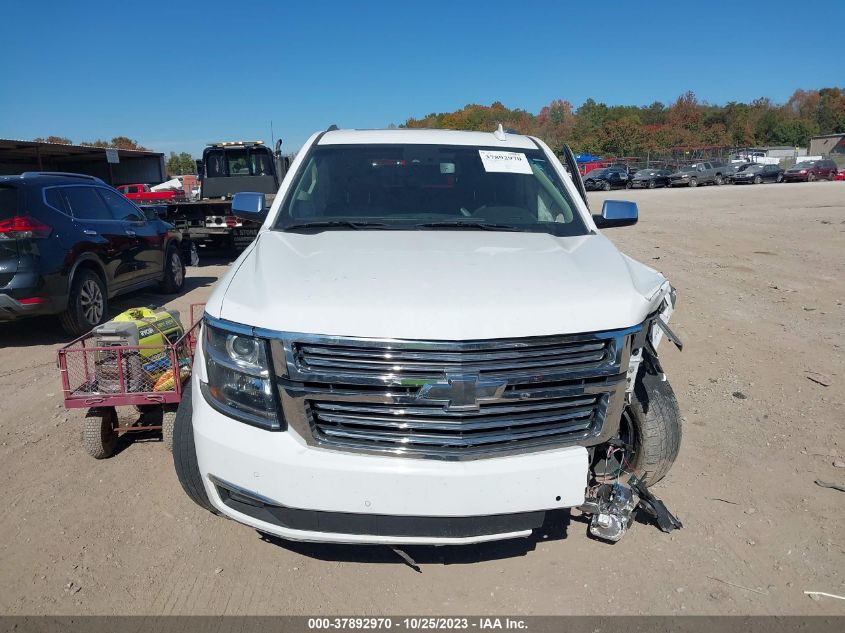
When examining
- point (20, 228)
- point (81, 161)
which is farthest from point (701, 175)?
point (20, 228)

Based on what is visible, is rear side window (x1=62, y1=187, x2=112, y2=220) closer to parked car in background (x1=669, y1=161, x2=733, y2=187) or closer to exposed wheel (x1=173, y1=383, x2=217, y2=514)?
exposed wheel (x1=173, y1=383, x2=217, y2=514)

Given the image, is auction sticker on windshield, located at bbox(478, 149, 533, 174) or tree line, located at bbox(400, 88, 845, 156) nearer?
auction sticker on windshield, located at bbox(478, 149, 533, 174)

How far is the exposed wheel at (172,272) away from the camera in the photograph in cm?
934

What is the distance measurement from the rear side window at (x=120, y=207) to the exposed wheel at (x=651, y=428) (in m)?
7.03

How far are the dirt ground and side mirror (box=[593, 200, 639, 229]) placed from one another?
4.97 feet

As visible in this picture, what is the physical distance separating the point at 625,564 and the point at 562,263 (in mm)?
1448

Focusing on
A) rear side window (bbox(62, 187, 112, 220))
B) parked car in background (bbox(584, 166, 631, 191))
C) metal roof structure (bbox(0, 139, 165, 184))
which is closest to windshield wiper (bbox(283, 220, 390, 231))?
rear side window (bbox(62, 187, 112, 220))

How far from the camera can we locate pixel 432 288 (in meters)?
2.53

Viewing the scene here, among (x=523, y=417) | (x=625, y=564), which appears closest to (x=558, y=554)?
(x=625, y=564)

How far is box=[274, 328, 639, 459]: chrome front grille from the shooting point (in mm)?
2322

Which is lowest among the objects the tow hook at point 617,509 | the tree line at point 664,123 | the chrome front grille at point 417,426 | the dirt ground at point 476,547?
the dirt ground at point 476,547

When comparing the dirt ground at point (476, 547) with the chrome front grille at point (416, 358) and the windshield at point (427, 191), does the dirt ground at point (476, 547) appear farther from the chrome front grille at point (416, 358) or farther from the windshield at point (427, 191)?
the windshield at point (427, 191)

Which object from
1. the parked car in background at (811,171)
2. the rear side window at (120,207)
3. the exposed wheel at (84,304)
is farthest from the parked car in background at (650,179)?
the exposed wheel at (84,304)

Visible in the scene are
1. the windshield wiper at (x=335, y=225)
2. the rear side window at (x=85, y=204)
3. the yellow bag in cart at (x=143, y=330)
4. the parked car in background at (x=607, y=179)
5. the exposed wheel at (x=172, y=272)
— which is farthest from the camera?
the parked car in background at (x=607, y=179)
